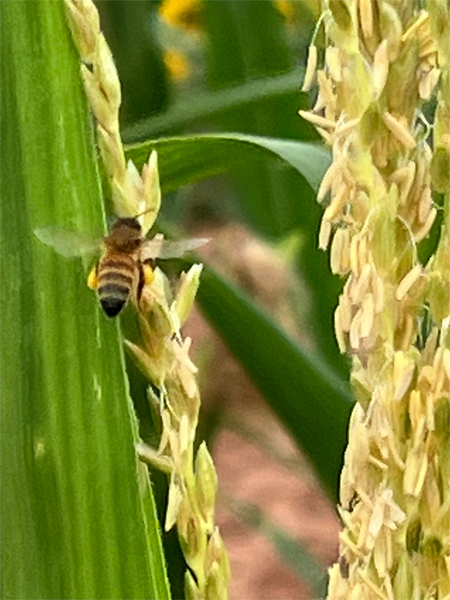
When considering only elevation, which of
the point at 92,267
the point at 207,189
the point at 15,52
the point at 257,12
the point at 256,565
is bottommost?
the point at 256,565

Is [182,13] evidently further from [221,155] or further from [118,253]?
[118,253]

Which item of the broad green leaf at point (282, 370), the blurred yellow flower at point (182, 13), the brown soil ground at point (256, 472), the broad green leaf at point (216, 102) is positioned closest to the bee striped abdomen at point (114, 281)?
the broad green leaf at point (282, 370)

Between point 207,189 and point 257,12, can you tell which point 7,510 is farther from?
point 207,189

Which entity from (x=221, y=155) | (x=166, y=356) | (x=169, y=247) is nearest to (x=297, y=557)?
(x=221, y=155)

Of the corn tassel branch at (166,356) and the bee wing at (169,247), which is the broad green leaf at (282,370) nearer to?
the bee wing at (169,247)

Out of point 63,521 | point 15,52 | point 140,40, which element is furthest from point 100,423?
point 140,40
